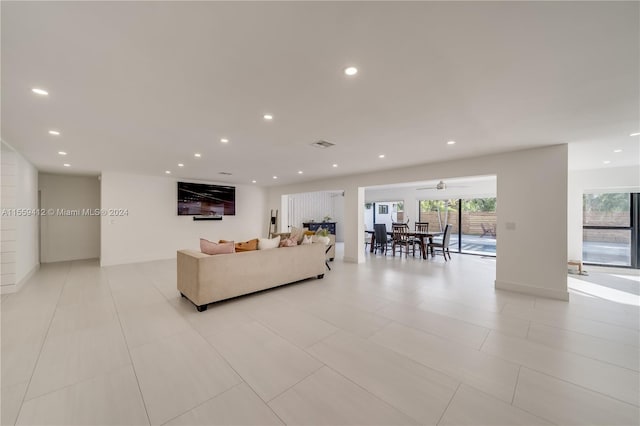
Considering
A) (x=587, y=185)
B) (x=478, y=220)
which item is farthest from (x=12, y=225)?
(x=587, y=185)

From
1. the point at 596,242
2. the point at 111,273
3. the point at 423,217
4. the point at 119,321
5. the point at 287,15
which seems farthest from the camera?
the point at 423,217

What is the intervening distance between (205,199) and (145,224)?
178 centimetres

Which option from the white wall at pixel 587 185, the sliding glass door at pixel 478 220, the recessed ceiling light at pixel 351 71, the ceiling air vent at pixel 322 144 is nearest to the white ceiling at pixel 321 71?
the recessed ceiling light at pixel 351 71

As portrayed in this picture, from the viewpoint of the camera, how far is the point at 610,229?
5.73m

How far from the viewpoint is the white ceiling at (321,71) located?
1.35m

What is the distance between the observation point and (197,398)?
170cm

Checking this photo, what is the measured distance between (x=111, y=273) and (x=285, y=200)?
5496 mm

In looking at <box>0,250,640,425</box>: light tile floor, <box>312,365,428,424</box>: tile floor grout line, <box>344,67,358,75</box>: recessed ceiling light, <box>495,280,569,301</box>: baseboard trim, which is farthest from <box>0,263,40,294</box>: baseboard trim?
<box>495,280,569,301</box>: baseboard trim

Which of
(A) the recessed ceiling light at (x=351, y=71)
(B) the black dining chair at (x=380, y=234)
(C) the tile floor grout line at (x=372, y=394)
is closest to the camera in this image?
(C) the tile floor grout line at (x=372, y=394)

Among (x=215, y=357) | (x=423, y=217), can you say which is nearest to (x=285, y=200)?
(x=423, y=217)

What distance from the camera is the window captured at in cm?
556

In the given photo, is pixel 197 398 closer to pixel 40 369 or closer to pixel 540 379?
pixel 40 369

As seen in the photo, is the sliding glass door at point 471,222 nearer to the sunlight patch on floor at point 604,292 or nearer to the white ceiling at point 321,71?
the sunlight patch on floor at point 604,292

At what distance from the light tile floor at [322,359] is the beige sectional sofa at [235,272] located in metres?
0.22
